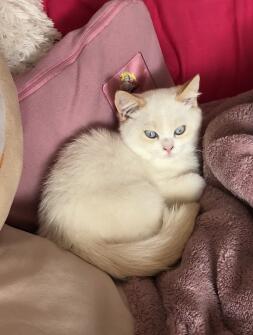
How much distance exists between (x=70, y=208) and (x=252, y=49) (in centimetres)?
63

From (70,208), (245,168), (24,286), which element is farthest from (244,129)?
(24,286)

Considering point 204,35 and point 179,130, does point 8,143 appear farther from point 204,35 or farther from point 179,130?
point 204,35

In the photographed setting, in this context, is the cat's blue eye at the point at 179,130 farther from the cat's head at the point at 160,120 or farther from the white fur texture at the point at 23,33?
the white fur texture at the point at 23,33

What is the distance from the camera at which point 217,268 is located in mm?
877

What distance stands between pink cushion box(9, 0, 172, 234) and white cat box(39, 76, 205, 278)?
1.7 inches

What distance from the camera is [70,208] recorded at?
40.9 inches

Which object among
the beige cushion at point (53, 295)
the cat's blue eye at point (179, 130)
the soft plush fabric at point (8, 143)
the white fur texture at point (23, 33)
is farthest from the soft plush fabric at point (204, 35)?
the beige cushion at point (53, 295)

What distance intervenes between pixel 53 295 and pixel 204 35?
2.51 ft

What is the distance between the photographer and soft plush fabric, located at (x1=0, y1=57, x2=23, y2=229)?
0.92m

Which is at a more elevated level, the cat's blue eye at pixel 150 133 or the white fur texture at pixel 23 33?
the white fur texture at pixel 23 33

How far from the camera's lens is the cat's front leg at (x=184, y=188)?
1.14 m

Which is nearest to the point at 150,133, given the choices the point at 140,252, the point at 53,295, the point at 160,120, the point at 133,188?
the point at 160,120

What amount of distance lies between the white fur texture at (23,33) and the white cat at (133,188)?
0.81ft

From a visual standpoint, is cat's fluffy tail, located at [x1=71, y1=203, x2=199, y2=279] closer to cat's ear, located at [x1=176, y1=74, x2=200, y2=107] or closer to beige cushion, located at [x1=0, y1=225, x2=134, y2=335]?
beige cushion, located at [x1=0, y1=225, x2=134, y2=335]
